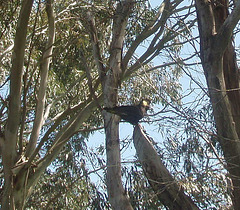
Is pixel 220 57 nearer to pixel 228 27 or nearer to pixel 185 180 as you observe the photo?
pixel 228 27

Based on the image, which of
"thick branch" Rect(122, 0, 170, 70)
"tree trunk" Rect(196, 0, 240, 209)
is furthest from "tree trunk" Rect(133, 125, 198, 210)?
"thick branch" Rect(122, 0, 170, 70)

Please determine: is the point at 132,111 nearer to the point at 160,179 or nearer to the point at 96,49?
the point at 160,179

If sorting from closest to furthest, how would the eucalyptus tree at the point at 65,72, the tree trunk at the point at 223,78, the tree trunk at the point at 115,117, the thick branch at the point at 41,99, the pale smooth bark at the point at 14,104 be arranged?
the tree trunk at the point at 223,78 → the tree trunk at the point at 115,117 → the eucalyptus tree at the point at 65,72 → the pale smooth bark at the point at 14,104 → the thick branch at the point at 41,99

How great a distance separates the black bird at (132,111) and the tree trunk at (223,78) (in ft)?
1.78

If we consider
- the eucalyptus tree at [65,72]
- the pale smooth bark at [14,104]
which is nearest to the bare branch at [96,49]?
the eucalyptus tree at [65,72]

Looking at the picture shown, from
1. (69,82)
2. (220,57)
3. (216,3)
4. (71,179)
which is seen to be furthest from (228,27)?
(69,82)

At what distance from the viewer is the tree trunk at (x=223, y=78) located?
3229 mm

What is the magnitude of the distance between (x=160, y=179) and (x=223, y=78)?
0.92 metres

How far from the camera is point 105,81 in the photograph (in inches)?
160

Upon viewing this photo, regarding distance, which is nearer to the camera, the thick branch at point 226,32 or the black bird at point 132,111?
the thick branch at point 226,32

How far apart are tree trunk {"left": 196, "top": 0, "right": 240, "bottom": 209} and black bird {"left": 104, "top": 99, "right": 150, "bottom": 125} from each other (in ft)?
1.78

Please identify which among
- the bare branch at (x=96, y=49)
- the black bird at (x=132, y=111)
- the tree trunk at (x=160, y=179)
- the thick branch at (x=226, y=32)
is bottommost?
the tree trunk at (x=160, y=179)

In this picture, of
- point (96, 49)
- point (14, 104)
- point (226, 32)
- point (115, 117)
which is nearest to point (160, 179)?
point (115, 117)

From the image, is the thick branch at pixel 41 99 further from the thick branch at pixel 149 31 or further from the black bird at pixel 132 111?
the black bird at pixel 132 111
